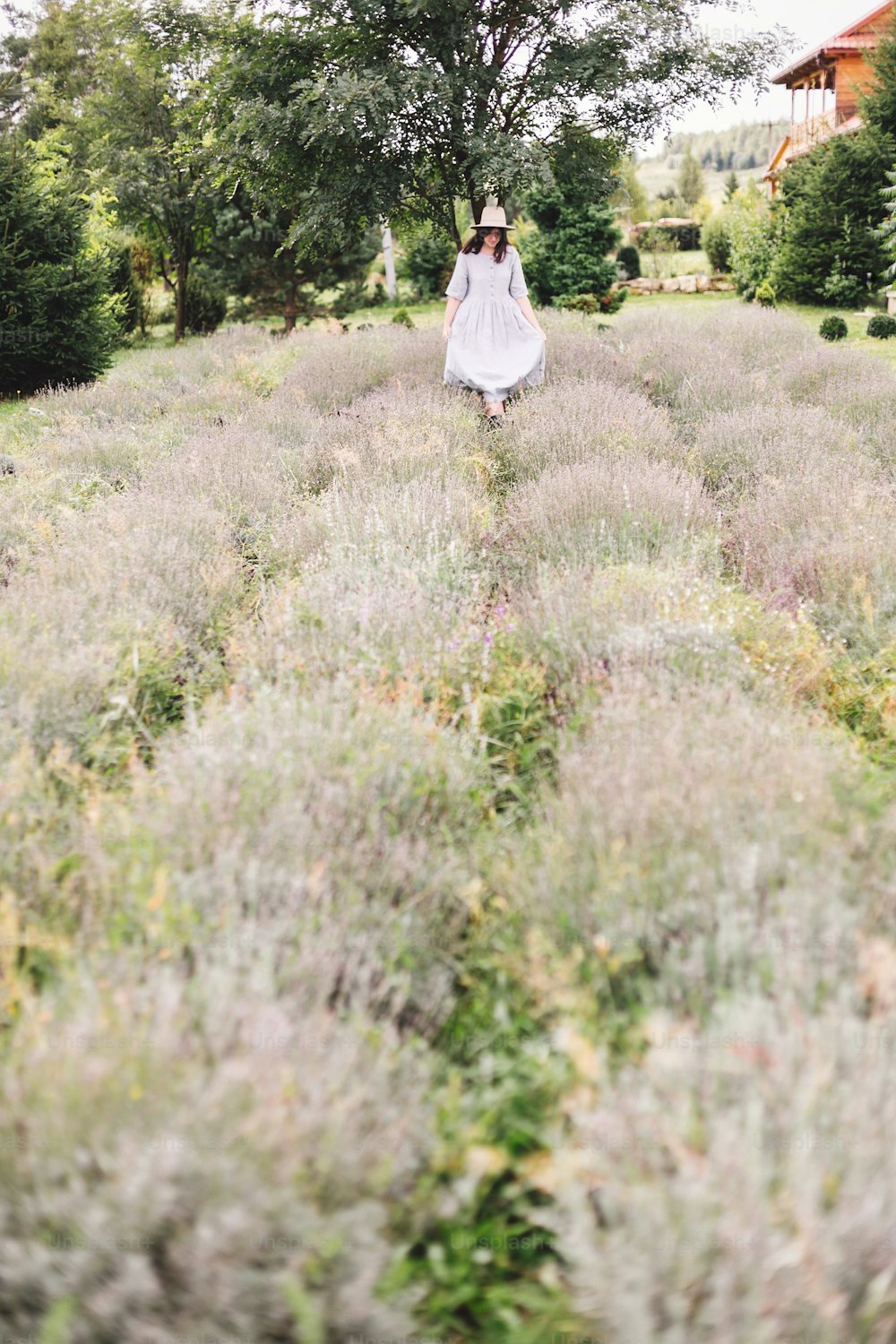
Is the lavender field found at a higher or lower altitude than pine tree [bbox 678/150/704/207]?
lower

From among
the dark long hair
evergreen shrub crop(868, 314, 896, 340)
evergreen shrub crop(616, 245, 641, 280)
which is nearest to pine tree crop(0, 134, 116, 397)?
the dark long hair

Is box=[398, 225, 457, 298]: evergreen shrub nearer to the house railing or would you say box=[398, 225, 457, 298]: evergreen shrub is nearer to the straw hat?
the house railing

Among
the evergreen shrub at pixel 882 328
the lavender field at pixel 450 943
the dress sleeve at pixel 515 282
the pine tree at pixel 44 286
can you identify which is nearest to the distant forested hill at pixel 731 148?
the evergreen shrub at pixel 882 328

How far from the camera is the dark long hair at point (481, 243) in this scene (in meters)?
7.34

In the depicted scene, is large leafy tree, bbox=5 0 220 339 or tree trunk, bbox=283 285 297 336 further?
tree trunk, bbox=283 285 297 336

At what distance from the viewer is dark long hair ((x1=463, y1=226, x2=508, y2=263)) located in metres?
7.34

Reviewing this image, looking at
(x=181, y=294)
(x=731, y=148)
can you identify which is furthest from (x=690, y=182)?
(x=731, y=148)

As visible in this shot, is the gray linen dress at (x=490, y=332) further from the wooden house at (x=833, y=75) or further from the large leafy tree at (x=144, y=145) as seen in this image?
the wooden house at (x=833, y=75)

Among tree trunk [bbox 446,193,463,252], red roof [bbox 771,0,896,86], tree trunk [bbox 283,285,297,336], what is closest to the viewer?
tree trunk [bbox 446,193,463,252]

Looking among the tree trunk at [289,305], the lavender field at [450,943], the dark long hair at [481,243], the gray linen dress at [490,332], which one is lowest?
the lavender field at [450,943]

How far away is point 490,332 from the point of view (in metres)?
7.61

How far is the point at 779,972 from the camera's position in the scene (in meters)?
1.71

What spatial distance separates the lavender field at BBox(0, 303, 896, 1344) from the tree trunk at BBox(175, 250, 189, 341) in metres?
18.0

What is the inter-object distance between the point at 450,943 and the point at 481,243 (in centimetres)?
676
